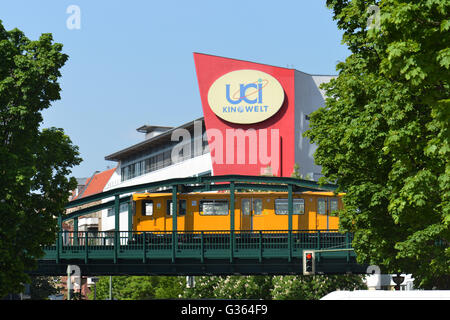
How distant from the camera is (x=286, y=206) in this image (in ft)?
160

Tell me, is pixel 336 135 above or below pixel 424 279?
above

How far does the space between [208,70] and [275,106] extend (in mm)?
10516

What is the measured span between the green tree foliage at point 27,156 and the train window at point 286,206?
21042 millimetres

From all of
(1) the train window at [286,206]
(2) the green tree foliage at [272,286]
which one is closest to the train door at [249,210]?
(1) the train window at [286,206]

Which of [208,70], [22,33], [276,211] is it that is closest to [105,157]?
[208,70]

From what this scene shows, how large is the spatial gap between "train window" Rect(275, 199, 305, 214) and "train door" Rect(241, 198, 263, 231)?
121 centimetres

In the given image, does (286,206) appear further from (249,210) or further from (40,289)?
(40,289)

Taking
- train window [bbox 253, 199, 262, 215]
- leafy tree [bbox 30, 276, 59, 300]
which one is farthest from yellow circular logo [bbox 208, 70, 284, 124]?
train window [bbox 253, 199, 262, 215]

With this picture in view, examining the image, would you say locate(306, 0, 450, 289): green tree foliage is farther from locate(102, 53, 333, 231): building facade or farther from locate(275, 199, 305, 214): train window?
locate(102, 53, 333, 231): building facade

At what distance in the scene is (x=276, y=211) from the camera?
160 ft

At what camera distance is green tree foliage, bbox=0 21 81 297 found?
27281 mm

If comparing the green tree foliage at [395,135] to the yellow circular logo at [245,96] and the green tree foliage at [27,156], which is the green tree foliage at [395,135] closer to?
the green tree foliage at [27,156]

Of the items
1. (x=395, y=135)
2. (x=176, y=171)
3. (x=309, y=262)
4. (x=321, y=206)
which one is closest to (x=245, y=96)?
(x=176, y=171)
